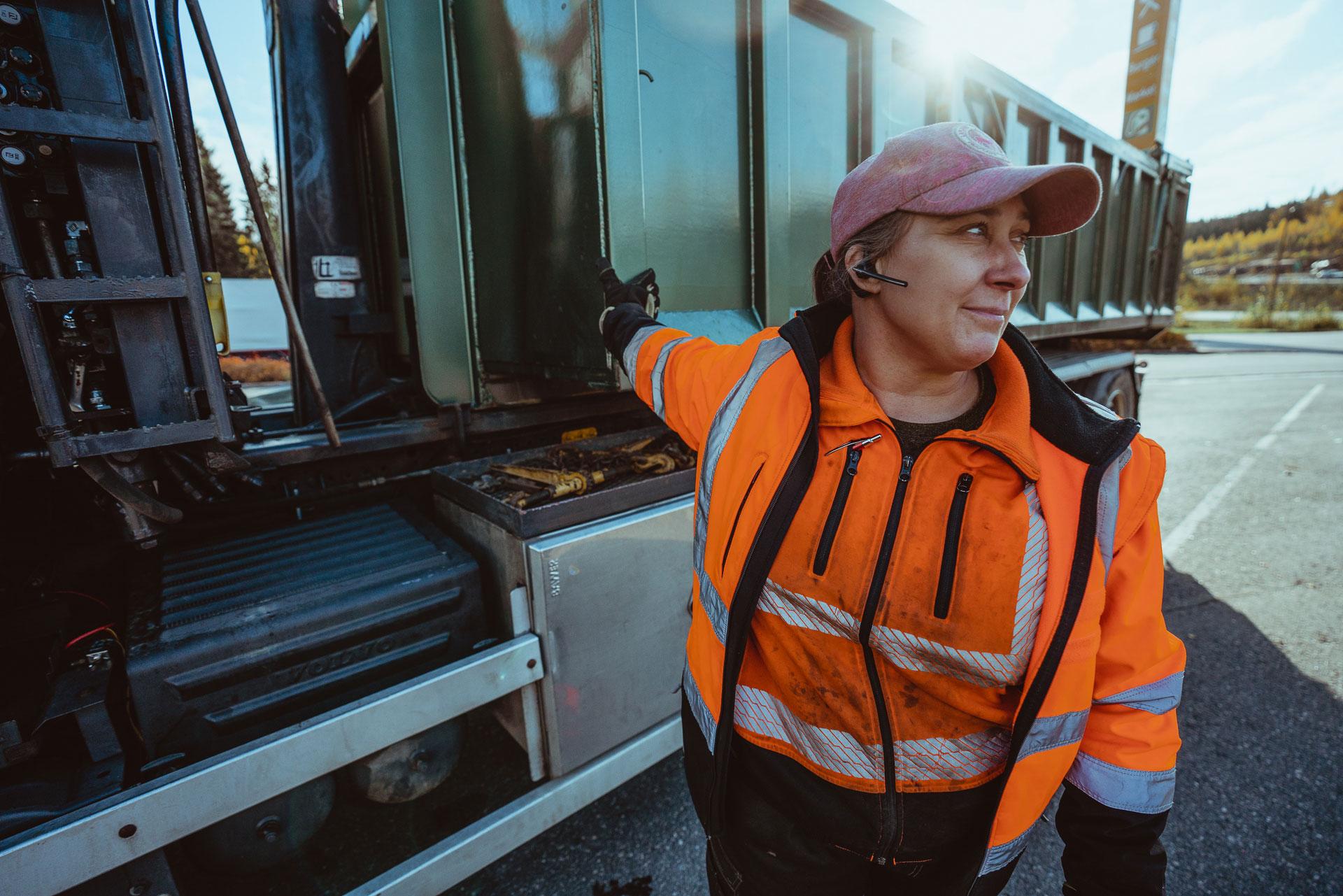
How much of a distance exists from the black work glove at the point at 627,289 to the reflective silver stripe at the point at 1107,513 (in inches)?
48.6

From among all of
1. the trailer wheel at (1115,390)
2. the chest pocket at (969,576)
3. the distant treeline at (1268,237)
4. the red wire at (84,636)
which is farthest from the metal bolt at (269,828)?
the distant treeline at (1268,237)

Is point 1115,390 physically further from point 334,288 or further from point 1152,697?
point 334,288

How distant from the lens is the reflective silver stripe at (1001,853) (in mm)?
1026

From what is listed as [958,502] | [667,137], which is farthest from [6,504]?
[958,502]

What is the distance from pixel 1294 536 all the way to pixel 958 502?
4864 millimetres

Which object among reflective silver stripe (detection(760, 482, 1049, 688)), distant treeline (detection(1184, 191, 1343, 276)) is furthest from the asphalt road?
distant treeline (detection(1184, 191, 1343, 276))

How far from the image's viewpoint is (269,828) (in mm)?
1438

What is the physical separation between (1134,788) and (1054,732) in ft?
0.49

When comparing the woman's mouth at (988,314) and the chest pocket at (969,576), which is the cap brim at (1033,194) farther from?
the chest pocket at (969,576)

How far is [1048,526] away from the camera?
92 cm

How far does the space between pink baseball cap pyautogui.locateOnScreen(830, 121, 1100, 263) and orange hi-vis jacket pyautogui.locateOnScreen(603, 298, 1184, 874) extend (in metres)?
0.22

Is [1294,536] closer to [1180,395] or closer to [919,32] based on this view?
[919,32]

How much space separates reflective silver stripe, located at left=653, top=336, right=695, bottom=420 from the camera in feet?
5.10

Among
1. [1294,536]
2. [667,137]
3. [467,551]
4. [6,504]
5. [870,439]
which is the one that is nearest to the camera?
[870,439]
